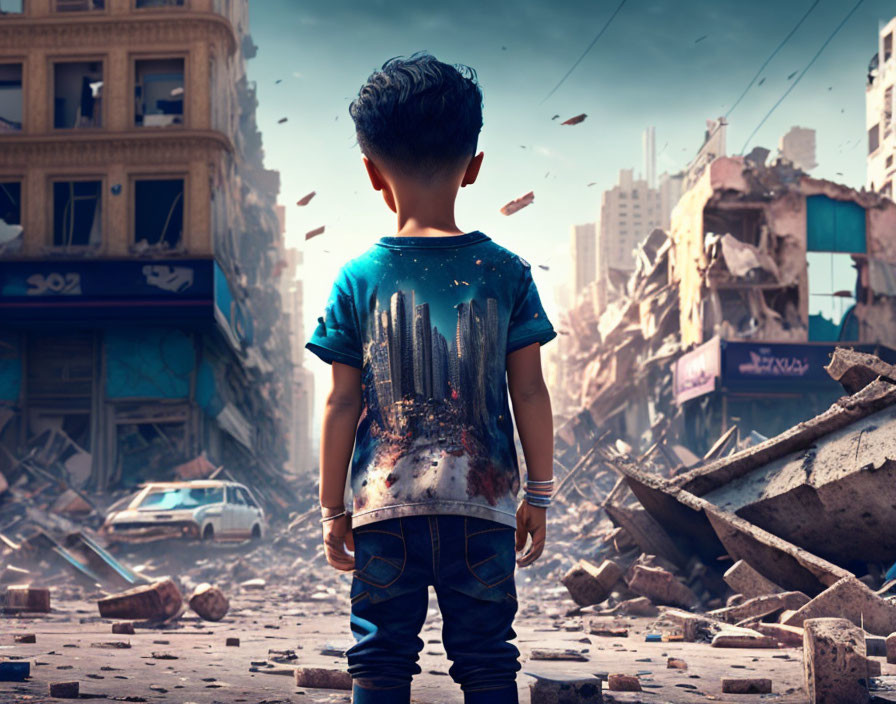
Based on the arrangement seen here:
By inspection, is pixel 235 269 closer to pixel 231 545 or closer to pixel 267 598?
pixel 231 545

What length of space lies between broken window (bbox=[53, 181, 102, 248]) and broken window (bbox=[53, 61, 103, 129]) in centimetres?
183

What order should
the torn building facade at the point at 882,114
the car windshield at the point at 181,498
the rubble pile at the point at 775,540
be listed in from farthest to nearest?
the torn building facade at the point at 882,114
the car windshield at the point at 181,498
the rubble pile at the point at 775,540

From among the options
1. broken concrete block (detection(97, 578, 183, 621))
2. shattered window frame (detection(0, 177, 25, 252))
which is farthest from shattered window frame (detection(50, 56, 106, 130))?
broken concrete block (detection(97, 578, 183, 621))

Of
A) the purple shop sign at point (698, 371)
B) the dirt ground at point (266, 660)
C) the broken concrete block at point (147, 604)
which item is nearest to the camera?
the dirt ground at point (266, 660)

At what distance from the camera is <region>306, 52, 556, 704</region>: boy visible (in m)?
2.69

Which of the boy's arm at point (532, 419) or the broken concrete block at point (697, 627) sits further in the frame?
the broken concrete block at point (697, 627)

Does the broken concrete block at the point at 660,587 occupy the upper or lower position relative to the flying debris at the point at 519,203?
lower

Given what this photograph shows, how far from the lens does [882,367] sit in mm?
8656

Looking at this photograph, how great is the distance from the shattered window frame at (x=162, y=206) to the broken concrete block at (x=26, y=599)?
1718 cm

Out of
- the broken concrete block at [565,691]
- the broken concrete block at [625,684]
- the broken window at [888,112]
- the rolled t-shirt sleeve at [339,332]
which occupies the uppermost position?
the broken window at [888,112]

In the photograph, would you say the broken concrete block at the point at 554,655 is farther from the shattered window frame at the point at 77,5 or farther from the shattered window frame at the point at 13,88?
the shattered window frame at the point at 77,5

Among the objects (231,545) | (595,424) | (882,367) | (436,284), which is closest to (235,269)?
(231,545)

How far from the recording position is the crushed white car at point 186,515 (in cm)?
1672

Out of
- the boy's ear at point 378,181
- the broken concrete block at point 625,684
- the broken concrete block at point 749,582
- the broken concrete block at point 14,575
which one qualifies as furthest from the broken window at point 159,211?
the boy's ear at point 378,181
